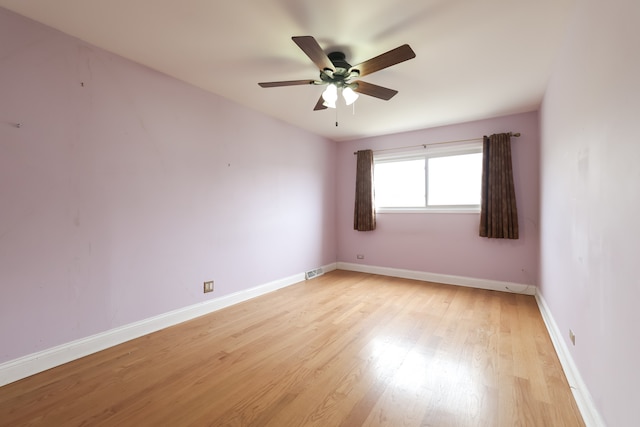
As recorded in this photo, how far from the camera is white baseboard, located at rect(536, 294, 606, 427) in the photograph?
4.47 feet

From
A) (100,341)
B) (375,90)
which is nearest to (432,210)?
(375,90)

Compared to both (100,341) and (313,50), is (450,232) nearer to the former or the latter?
(313,50)

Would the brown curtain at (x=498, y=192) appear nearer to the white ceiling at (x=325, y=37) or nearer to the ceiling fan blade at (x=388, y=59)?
the white ceiling at (x=325, y=37)

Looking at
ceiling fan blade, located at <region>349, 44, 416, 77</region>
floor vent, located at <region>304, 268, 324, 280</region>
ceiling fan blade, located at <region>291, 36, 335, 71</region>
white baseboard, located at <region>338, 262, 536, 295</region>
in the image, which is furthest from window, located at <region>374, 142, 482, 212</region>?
ceiling fan blade, located at <region>291, 36, 335, 71</region>

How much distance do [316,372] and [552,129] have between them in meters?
3.00

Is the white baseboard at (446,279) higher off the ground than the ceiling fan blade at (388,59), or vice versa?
the ceiling fan blade at (388,59)

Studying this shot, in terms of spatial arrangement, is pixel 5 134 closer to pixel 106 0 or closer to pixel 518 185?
pixel 106 0

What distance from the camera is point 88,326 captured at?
212cm

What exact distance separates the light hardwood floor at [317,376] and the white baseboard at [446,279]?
33.6 inches

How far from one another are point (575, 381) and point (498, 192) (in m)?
2.56

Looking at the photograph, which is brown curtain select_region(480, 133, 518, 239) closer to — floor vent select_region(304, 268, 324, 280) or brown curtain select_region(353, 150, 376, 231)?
brown curtain select_region(353, 150, 376, 231)

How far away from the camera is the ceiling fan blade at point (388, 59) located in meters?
1.73

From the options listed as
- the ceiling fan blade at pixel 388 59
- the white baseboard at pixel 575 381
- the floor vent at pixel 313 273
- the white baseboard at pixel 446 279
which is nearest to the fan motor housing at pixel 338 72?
the ceiling fan blade at pixel 388 59

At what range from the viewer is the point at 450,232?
412 centimetres
